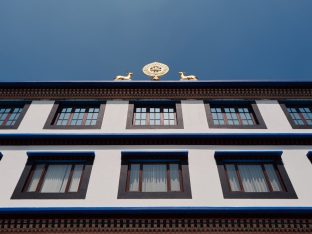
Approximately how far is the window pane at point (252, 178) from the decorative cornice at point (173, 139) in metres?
1.23

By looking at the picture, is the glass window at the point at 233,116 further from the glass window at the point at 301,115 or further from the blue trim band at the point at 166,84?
the glass window at the point at 301,115

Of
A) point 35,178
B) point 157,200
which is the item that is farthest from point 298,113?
point 35,178

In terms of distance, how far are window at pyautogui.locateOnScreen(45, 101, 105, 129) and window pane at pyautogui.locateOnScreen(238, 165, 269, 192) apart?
6999 mm

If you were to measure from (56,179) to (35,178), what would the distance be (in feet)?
2.86

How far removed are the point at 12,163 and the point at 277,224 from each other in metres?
10.6

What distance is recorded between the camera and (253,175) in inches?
484

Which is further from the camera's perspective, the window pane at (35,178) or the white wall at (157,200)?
the window pane at (35,178)

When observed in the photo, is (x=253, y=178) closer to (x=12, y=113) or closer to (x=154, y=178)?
(x=154, y=178)

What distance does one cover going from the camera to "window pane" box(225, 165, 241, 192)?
11.7 meters

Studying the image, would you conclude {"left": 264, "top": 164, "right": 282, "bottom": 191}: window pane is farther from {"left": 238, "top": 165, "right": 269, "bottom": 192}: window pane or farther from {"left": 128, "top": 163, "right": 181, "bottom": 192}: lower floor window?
{"left": 128, "top": 163, "right": 181, "bottom": 192}: lower floor window

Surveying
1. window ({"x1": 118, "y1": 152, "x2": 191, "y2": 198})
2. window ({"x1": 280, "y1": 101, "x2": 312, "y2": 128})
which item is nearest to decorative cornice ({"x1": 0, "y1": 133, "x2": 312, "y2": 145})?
window ({"x1": 118, "y1": 152, "x2": 191, "y2": 198})

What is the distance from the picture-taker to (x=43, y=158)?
1276cm

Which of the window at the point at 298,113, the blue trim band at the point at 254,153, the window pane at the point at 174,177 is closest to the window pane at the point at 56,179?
the window pane at the point at 174,177

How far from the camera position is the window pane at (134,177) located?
38.5ft
